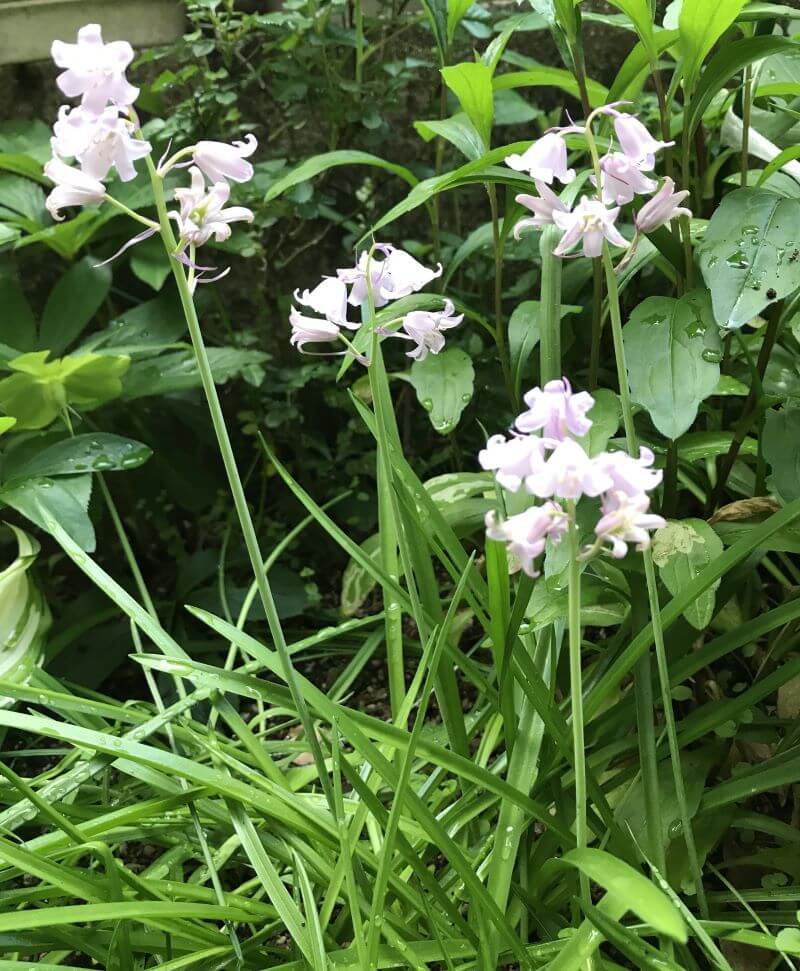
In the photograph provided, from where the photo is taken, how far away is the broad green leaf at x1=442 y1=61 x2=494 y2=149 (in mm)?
927

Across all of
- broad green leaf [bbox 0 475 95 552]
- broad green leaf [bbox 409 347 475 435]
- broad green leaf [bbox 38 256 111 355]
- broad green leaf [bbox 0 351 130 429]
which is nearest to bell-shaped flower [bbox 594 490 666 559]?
broad green leaf [bbox 409 347 475 435]

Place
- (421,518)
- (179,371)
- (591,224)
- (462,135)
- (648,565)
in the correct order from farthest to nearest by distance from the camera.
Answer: (179,371), (462,135), (421,518), (648,565), (591,224)

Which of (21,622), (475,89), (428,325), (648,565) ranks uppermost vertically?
(475,89)

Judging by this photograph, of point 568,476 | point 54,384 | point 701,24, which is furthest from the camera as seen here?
point 54,384

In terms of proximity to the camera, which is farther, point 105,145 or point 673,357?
point 673,357

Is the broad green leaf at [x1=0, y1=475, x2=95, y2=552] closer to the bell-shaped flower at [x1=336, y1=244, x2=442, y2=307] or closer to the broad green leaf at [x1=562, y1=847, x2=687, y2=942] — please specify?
the bell-shaped flower at [x1=336, y1=244, x2=442, y2=307]

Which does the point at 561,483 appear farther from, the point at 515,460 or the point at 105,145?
the point at 105,145

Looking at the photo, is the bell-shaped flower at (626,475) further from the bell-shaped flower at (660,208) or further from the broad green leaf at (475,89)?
the broad green leaf at (475,89)

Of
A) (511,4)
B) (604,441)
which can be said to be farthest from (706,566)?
(511,4)

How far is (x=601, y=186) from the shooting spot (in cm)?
64

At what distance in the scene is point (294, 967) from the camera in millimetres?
746

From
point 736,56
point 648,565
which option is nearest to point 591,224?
point 648,565

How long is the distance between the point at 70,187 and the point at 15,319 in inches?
36.3

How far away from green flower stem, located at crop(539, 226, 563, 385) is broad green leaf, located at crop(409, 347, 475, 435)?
27cm
